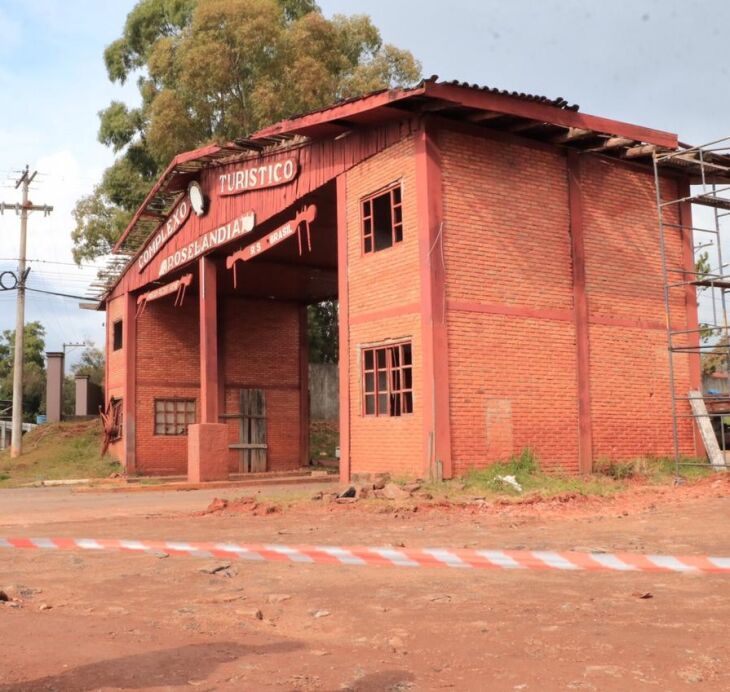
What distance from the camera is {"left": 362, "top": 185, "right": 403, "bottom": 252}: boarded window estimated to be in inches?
578

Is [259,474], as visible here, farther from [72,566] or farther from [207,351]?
[72,566]

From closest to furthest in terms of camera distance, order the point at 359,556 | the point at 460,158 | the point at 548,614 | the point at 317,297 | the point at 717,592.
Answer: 1. the point at 548,614
2. the point at 717,592
3. the point at 359,556
4. the point at 460,158
5. the point at 317,297

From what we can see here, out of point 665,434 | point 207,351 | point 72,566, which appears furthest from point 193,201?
point 72,566

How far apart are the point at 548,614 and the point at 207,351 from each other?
16.6 metres

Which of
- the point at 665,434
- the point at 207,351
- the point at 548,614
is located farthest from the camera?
the point at 207,351

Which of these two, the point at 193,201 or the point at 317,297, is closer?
the point at 193,201

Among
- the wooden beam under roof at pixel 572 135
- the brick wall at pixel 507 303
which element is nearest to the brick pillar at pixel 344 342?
the brick wall at pixel 507 303

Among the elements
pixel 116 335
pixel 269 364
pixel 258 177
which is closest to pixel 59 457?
pixel 116 335

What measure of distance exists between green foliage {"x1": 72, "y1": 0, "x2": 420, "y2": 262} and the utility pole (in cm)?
226

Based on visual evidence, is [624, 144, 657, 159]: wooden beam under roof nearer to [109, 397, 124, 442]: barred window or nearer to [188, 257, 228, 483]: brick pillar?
[188, 257, 228, 483]: brick pillar

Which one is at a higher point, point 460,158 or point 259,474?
point 460,158

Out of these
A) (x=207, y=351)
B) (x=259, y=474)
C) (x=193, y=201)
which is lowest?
(x=259, y=474)

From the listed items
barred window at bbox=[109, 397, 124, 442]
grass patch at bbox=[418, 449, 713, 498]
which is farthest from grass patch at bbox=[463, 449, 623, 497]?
barred window at bbox=[109, 397, 124, 442]

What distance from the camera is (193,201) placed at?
21.2 meters
